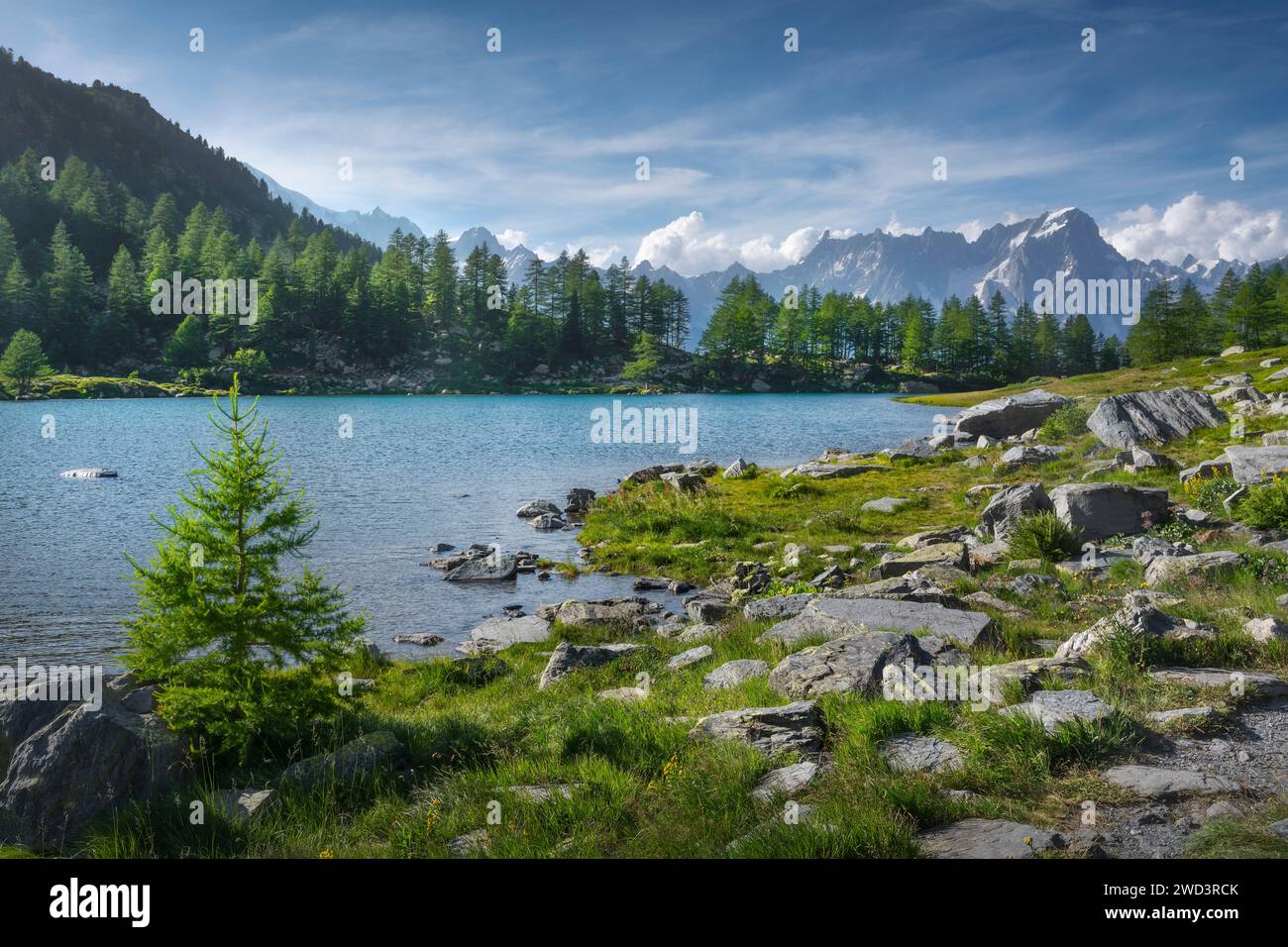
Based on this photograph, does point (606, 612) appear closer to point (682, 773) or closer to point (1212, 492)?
point (682, 773)

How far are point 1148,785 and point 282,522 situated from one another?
8640mm

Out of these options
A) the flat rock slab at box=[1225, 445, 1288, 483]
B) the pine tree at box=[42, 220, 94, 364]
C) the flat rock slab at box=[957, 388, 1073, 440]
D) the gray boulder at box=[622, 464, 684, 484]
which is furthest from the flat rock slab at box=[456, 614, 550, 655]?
the pine tree at box=[42, 220, 94, 364]

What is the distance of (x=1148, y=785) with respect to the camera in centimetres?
569

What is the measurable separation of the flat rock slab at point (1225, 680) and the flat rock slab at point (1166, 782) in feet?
6.79

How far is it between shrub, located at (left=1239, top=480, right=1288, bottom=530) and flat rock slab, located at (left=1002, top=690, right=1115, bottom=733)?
1201 cm

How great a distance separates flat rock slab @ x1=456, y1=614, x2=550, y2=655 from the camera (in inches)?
595

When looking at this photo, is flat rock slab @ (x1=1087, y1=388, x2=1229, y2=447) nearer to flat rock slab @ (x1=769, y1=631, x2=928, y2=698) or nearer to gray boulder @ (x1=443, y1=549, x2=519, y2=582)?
gray boulder @ (x1=443, y1=549, x2=519, y2=582)

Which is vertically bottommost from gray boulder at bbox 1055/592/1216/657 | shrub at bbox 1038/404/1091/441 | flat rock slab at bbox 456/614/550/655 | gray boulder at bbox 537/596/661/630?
flat rock slab at bbox 456/614/550/655

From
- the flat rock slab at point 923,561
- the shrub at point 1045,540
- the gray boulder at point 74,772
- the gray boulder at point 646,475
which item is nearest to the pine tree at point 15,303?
the gray boulder at point 646,475

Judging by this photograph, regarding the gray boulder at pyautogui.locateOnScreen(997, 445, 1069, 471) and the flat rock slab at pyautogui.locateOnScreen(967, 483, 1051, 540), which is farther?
the gray boulder at pyautogui.locateOnScreen(997, 445, 1069, 471)

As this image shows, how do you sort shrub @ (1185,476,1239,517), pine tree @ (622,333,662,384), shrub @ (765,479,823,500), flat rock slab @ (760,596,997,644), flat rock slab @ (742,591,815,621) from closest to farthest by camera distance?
flat rock slab @ (760,596,997,644)
flat rock slab @ (742,591,815,621)
shrub @ (1185,476,1239,517)
shrub @ (765,479,823,500)
pine tree @ (622,333,662,384)

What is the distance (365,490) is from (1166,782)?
33030 millimetres
